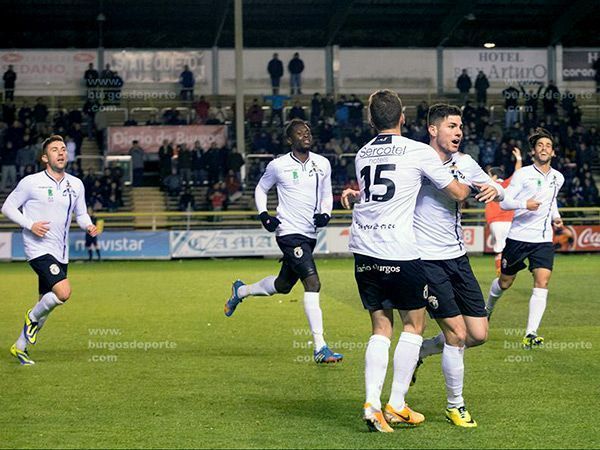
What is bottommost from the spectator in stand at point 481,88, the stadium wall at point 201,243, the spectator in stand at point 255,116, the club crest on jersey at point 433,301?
the stadium wall at point 201,243

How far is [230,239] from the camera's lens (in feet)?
99.5

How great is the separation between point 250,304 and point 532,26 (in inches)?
1231

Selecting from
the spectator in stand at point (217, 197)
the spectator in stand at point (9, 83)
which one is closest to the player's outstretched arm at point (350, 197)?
the spectator in stand at point (217, 197)

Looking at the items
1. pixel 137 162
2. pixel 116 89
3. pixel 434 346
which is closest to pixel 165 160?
pixel 137 162

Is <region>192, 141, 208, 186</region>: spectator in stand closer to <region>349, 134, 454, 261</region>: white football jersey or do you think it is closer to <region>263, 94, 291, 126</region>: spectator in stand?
<region>263, 94, 291, 126</region>: spectator in stand

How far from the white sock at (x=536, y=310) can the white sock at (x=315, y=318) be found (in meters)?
2.46

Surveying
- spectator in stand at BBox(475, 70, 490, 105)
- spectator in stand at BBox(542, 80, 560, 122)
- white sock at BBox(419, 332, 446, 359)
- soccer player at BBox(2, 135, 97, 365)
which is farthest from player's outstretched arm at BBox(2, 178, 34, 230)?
spectator in stand at BBox(475, 70, 490, 105)

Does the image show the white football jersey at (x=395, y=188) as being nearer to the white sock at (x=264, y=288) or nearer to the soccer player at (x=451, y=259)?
the soccer player at (x=451, y=259)

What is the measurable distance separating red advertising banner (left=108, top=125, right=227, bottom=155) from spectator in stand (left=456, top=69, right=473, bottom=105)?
10430mm

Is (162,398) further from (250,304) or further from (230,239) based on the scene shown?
(230,239)

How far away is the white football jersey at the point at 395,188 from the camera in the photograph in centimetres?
725

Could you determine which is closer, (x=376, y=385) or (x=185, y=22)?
(x=376, y=385)

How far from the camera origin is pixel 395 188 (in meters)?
7.26

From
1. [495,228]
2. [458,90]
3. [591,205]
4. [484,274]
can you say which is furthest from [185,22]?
[495,228]
